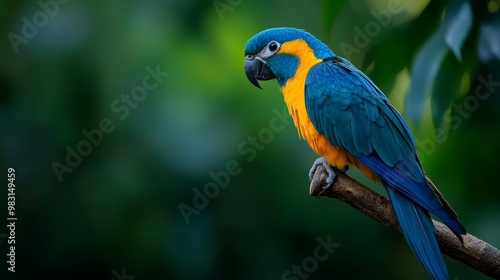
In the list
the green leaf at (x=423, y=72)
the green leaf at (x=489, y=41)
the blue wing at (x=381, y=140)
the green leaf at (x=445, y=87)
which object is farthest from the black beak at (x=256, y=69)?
the green leaf at (x=489, y=41)

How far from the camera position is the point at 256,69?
8.45 ft

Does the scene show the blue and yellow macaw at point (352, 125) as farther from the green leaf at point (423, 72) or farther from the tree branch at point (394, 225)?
the green leaf at point (423, 72)

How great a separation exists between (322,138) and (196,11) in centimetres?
178

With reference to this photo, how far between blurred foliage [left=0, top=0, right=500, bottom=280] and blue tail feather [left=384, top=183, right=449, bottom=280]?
132 centimetres

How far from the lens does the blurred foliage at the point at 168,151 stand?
148 inches

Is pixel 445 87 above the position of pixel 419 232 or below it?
above

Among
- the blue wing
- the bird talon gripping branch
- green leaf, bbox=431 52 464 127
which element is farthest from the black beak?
green leaf, bbox=431 52 464 127

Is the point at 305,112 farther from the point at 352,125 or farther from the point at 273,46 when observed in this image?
the point at 273,46

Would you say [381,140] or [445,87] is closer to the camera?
[381,140]

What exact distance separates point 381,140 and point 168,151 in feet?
6.16

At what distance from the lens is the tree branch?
204 centimetres

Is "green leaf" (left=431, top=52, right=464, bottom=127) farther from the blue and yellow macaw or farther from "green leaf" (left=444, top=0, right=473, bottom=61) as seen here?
the blue and yellow macaw

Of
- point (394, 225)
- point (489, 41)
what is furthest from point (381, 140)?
point (489, 41)

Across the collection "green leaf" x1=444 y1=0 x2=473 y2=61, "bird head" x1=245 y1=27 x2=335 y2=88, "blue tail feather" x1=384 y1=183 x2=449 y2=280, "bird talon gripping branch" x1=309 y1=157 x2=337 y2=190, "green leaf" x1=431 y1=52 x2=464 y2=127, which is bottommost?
"blue tail feather" x1=384 y1=183 x2=449 y2=280
